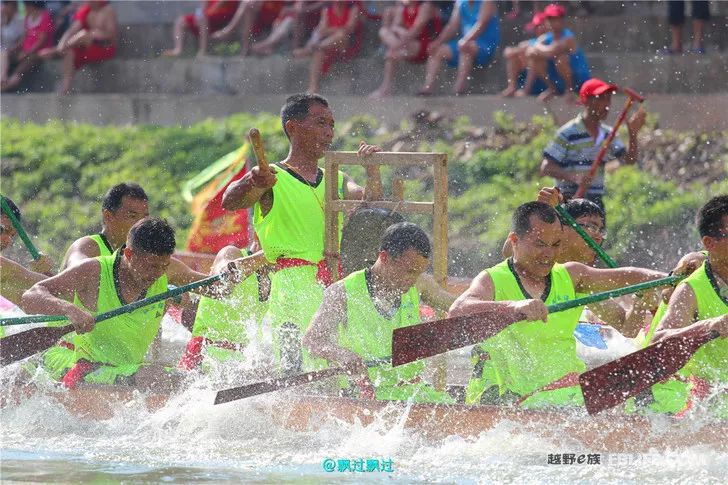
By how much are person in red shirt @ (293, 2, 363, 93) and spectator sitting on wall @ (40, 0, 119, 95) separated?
238cm

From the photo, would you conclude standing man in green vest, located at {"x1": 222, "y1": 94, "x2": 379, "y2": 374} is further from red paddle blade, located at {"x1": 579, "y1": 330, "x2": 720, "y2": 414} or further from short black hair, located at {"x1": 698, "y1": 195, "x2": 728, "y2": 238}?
short black hair, located at {"x1": 698, "y1": 195, "x2": 728, "y2": 238}

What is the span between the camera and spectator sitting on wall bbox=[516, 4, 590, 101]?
12844 mm

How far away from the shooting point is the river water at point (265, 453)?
7008mm

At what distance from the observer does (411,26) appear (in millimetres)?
13938

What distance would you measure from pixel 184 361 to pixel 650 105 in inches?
239

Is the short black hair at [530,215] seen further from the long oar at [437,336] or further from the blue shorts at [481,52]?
the blue shorts at [481,52]

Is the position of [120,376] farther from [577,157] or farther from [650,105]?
[650,105]

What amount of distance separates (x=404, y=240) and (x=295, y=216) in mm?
949

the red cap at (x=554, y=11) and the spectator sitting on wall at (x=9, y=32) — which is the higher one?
the spectator sitting on wall at (x=9, y=32)

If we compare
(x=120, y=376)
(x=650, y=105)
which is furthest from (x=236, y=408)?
(x=650, y=105)

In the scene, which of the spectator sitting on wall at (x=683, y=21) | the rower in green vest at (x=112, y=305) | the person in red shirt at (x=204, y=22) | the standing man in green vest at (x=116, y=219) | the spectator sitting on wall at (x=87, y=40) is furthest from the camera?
the spectator sitting on wall at (x=87, y=40)

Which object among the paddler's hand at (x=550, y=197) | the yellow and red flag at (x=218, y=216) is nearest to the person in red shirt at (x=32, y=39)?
the yellow and red flag at (x=218, y=216)

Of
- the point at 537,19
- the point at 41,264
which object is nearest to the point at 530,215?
the point at 41,264

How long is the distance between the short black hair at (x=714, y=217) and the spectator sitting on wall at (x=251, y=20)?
852 centimetres
